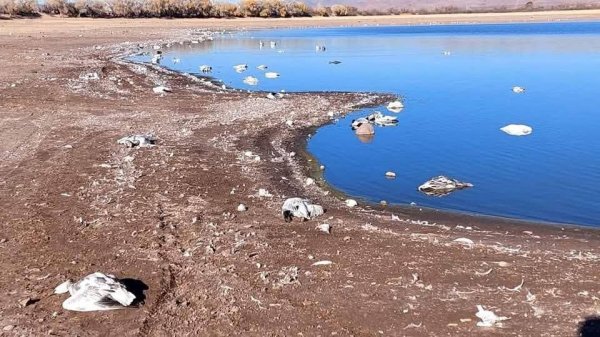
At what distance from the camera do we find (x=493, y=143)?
1521 centimetres

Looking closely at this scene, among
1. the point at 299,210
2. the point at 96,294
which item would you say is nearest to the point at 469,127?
the point at 299,210

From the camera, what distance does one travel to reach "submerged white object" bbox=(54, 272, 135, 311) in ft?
19.7

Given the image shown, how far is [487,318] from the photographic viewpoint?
5.84 m

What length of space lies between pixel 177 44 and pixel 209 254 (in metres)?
43.8

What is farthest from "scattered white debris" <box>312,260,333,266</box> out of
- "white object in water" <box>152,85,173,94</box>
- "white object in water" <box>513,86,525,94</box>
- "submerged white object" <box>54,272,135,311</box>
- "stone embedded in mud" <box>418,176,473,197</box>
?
"white object in water" <box>513,86,525,94</box>

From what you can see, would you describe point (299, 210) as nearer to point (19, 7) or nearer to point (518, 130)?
point (518, 130)

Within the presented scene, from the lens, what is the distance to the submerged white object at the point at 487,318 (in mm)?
5762

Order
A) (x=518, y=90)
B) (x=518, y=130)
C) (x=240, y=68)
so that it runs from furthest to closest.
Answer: (x=240, y=68) → (x=518, y=90) → (x=518, y=130)

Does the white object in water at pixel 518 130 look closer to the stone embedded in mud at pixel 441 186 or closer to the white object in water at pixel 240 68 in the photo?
the stone embedded in mud at pixel 441 186

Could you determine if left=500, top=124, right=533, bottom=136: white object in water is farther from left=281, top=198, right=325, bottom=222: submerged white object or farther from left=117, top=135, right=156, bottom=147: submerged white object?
left=117, top=135, right=156, bottom=147: submerged white object

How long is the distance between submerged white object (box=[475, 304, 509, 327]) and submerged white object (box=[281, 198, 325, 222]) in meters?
3.52

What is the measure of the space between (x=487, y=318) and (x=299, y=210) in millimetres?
3785

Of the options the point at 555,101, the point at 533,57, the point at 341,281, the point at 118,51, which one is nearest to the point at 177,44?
the point at 118,51

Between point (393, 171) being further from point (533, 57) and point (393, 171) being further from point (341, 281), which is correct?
point (533, 57)
